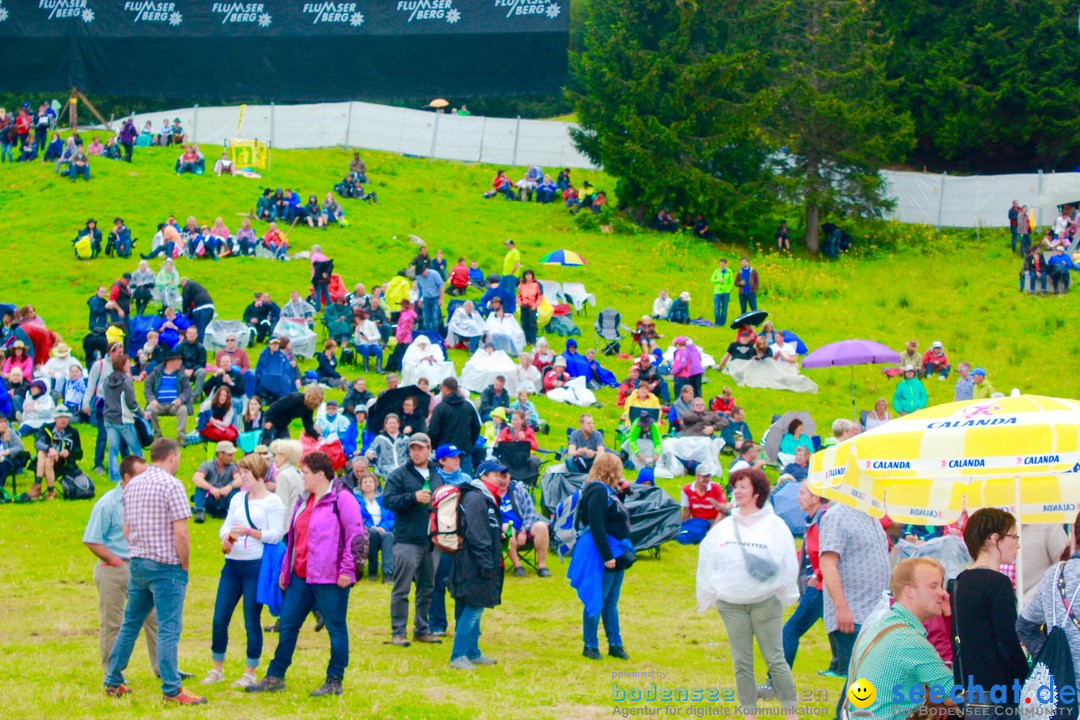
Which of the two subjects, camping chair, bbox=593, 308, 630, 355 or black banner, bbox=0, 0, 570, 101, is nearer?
camping chair, bbox=593, 308, 630, 355

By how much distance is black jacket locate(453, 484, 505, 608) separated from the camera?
898 cm

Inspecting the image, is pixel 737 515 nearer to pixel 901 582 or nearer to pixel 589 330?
pixel 901 582

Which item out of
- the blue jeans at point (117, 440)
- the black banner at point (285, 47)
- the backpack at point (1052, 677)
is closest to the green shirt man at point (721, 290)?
the blue jeans at point (117, 440)

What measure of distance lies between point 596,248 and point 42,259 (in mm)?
13850

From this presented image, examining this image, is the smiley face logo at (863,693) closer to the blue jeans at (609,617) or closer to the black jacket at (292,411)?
the blue jeans at (609,617)

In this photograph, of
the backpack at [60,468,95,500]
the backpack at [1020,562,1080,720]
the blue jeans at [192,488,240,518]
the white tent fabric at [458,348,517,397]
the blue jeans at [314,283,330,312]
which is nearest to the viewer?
the backpack at [1020,562,1080,720]

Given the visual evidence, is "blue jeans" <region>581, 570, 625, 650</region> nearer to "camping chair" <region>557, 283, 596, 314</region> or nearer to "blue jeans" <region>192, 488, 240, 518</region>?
"blue jeans" <region>192, 488, 240, 518</region>

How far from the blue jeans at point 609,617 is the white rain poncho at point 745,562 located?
2.13 meters

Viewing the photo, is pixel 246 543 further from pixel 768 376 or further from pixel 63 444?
pixel 768 376

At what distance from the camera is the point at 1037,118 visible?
Answer: 4144 cm

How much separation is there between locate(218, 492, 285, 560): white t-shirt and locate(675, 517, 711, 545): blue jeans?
7.17 m

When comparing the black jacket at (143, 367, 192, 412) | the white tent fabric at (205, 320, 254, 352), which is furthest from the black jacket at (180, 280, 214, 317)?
the black jacket at (143, 367, 192, 412)

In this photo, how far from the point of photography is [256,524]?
8562 millimetres

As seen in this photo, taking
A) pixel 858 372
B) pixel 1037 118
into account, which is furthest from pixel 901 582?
pixel 1037 118
